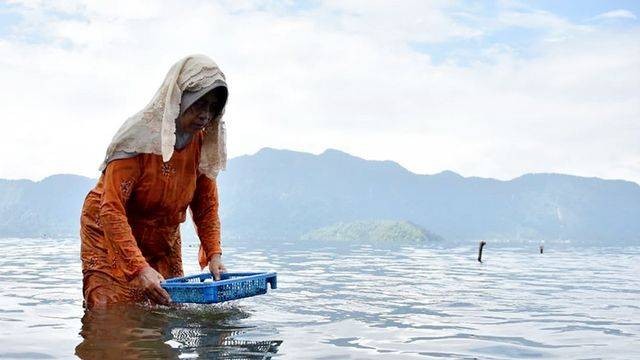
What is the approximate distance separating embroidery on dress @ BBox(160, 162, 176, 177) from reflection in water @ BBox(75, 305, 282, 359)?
112cm

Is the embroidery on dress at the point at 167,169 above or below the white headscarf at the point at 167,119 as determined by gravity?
below

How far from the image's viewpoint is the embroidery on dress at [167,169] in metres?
5.49

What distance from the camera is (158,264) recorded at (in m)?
6.08

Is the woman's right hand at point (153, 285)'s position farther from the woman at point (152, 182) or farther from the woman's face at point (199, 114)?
the woman's face at point (199, 114)

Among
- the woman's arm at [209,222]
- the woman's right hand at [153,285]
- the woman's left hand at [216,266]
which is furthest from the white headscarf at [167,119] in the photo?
the woman's left hand at [216,266]

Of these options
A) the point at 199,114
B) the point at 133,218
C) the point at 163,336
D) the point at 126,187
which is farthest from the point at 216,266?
the point at 199,114

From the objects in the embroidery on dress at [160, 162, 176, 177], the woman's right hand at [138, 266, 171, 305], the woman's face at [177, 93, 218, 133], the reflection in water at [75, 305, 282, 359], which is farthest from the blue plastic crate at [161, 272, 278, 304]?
the woman's face at [177, 93, 218, 133]

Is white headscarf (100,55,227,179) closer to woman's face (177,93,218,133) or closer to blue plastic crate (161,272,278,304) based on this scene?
woman's face (177,93,218,133)

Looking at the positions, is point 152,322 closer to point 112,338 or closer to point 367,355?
point 112,338

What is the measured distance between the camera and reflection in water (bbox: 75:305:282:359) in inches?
183

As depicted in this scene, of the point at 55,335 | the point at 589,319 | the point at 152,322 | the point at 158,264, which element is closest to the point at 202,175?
the point at 158,264

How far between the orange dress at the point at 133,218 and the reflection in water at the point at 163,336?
0.18 meters

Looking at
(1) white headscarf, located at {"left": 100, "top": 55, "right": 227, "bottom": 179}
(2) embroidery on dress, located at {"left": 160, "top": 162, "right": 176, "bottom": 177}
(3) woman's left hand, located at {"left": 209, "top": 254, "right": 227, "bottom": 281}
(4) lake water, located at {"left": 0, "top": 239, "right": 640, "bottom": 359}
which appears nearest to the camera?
(4) lake water, located at {"left": 0, "top": 239, "right": 640, "bottom": 359}

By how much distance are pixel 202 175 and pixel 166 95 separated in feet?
3.08
